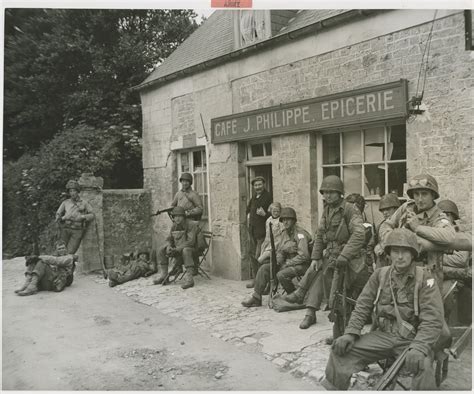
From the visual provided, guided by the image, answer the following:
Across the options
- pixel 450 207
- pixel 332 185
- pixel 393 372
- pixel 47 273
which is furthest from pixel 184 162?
pixel 393 372

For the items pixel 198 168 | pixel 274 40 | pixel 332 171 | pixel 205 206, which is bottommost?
pixel 205 206

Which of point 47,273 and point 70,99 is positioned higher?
point 70,99

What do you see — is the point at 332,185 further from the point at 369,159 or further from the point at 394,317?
the point at 394,317

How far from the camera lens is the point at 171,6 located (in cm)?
502

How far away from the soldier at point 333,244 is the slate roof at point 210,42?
318 cm

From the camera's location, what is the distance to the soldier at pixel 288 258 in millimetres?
6488

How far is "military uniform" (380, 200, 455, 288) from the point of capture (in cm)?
411

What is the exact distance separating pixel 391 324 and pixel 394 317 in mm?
66

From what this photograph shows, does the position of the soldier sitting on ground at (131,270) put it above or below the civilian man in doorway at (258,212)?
below

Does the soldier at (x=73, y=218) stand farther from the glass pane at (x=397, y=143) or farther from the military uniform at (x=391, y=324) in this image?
the military uniform at (x=391, y=324)

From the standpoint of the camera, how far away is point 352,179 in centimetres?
698

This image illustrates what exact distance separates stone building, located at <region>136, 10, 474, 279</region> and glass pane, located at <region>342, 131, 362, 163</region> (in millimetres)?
17

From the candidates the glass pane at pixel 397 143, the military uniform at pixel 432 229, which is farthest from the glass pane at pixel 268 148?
the military uniform at pixel 432 229

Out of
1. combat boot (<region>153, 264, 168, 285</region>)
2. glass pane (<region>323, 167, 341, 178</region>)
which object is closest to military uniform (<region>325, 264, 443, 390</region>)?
glass pane (<region>323, 167, 341, 178</region>)
